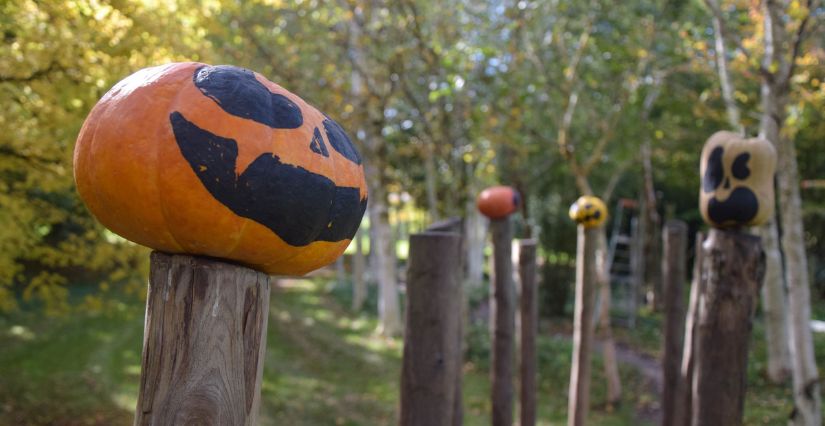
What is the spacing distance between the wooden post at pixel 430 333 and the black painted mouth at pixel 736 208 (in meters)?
1.32

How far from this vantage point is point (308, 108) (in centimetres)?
156

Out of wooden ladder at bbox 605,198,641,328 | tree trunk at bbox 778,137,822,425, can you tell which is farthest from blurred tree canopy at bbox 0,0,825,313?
wooden ladder at bbox 605,198,641,328

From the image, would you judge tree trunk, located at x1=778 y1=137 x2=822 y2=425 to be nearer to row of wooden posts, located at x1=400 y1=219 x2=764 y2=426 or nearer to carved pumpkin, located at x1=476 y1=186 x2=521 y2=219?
row of wooden posts, located at x1=400 y1=219 x2=764 y2=426

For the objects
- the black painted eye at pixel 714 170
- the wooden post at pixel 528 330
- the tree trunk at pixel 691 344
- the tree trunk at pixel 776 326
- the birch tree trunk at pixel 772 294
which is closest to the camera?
the black painted eye at pixel 714 170

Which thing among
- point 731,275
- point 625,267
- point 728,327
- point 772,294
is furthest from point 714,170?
point 625,267

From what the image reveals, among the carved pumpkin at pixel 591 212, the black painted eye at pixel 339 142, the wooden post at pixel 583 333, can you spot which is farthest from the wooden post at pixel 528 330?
the black painted eye at pixel 339 142

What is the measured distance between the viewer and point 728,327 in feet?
9.57

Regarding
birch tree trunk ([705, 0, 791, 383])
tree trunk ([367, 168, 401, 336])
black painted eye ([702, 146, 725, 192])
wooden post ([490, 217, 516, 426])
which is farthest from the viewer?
tree trunk ([367, 168, 401, 336])

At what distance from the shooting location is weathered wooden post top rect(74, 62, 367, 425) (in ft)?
4.47

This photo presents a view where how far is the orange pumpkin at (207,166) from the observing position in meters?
1.36

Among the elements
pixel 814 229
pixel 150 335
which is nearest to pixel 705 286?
pixel 150 335

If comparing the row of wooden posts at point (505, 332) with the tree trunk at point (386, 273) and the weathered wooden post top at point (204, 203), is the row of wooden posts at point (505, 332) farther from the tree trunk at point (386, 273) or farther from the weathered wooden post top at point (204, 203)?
the tree trunk at point (386, 273)

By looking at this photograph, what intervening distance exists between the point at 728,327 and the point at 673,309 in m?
1.83

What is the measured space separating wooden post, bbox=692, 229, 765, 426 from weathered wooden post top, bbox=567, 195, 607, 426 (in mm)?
1915
